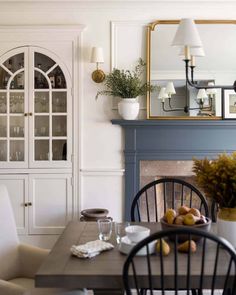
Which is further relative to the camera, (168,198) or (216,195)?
(168,198)

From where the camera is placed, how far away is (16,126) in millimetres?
4320

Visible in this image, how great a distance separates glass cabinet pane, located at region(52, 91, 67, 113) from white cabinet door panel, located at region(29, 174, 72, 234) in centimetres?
68

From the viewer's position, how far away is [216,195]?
2.14m

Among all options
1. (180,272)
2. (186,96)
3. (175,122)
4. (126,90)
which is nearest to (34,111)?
(126,90)

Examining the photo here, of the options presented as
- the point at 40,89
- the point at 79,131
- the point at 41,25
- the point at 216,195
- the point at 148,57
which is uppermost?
the point at 41,25

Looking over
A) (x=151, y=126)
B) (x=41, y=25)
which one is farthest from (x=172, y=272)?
(x=41, y=25)

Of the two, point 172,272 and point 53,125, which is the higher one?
point 53,125

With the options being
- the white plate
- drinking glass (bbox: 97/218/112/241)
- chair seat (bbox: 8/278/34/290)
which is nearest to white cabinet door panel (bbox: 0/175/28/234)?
chair seat (bbox: 8/278/34/290)

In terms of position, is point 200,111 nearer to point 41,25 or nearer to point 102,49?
point 102,49

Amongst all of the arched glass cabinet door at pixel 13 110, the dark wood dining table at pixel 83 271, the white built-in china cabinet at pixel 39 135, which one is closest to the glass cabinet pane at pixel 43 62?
the white built-in china cabinet at pixel 39 135

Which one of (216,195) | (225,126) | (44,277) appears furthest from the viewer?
(225,126)

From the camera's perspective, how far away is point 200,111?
4.23m

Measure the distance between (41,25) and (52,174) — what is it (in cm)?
149

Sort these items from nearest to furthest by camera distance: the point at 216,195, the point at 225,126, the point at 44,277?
the point at 44,277
the point at 216,195
the point at 225,126
